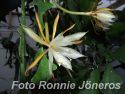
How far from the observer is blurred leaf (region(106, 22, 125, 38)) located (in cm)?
72

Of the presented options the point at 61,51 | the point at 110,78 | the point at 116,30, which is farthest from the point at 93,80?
the point at 61,51

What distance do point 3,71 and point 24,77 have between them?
2.40m

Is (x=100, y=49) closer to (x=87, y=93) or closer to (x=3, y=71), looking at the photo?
(x=87, y=93)

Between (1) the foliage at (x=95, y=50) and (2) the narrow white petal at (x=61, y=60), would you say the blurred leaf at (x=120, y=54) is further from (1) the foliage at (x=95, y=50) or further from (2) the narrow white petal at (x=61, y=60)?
(2) the narrow white petal at (x=61, y=60)

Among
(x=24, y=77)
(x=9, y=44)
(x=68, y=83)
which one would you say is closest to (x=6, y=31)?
(x=9, y=44)

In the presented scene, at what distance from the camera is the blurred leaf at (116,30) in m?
0.72

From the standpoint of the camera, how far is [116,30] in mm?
740

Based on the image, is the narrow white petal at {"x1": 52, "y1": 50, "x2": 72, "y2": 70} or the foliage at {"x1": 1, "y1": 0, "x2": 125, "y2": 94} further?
the foliage at {"x1": 1, "y1": 0, "x2": 125, "y2": 94}

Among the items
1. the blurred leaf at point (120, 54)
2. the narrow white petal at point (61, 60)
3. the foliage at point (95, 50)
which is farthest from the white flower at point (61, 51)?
the blurred leaf at point (120, 54)

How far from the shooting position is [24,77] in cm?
43

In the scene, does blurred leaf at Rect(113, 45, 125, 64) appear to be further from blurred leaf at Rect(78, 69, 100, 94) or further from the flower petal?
the flower petal

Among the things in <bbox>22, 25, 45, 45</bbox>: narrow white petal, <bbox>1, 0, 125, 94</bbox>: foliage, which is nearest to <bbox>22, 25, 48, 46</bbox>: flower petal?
<bbox>22, 25, 45, 45</bbox>: narrow white petal

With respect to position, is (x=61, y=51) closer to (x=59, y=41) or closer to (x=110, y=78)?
(x=59, y=41)

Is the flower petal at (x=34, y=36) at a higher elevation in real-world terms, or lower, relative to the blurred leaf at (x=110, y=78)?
higher
